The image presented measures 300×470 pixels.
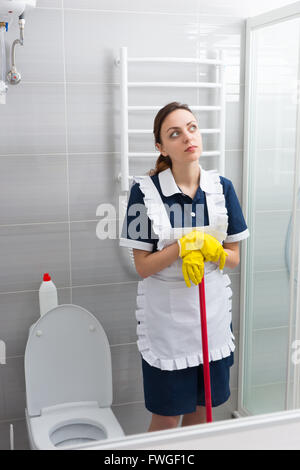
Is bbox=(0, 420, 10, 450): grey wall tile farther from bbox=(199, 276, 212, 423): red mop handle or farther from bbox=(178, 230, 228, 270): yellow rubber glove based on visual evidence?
bbox=(178, 230, 228, 270): yellow rubber glove

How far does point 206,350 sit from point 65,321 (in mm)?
559

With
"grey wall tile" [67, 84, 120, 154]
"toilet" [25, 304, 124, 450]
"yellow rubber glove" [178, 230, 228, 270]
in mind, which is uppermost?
"grey wall tile" [67, 84, 120, 154]

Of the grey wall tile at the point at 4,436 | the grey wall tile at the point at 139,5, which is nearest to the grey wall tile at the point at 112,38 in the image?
the grey wall tile at the point at 139,5

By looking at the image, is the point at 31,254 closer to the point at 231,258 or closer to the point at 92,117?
the point at 92,117

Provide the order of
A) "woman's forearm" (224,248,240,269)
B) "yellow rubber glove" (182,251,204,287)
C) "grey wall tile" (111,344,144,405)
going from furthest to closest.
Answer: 1. "grey wall tile" (111,344,144,405)
2. "woman's forearm" (224,248,240,269)
3. "yellow rubber glove" (182,251,204,287)

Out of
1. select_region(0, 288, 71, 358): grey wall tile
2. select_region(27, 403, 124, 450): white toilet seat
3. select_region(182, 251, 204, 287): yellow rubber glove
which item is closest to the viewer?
select_region(182, 251, 204, 287): yellow rubber glove

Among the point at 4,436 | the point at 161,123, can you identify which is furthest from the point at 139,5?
the point at 4,436

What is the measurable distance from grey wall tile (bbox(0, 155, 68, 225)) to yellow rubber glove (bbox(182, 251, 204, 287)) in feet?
2.06

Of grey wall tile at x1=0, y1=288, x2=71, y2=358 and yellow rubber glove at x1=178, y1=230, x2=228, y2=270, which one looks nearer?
yellow rubber glove at x1=178, y1=230, x2=228, y2=270

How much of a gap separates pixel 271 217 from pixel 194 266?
71cm

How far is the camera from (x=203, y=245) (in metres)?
1.39

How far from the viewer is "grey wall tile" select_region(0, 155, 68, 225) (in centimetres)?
177

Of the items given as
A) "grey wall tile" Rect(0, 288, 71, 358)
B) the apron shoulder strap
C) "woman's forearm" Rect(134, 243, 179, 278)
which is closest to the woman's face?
the apron shoulder strap

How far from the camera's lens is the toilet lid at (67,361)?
5.80 ft
